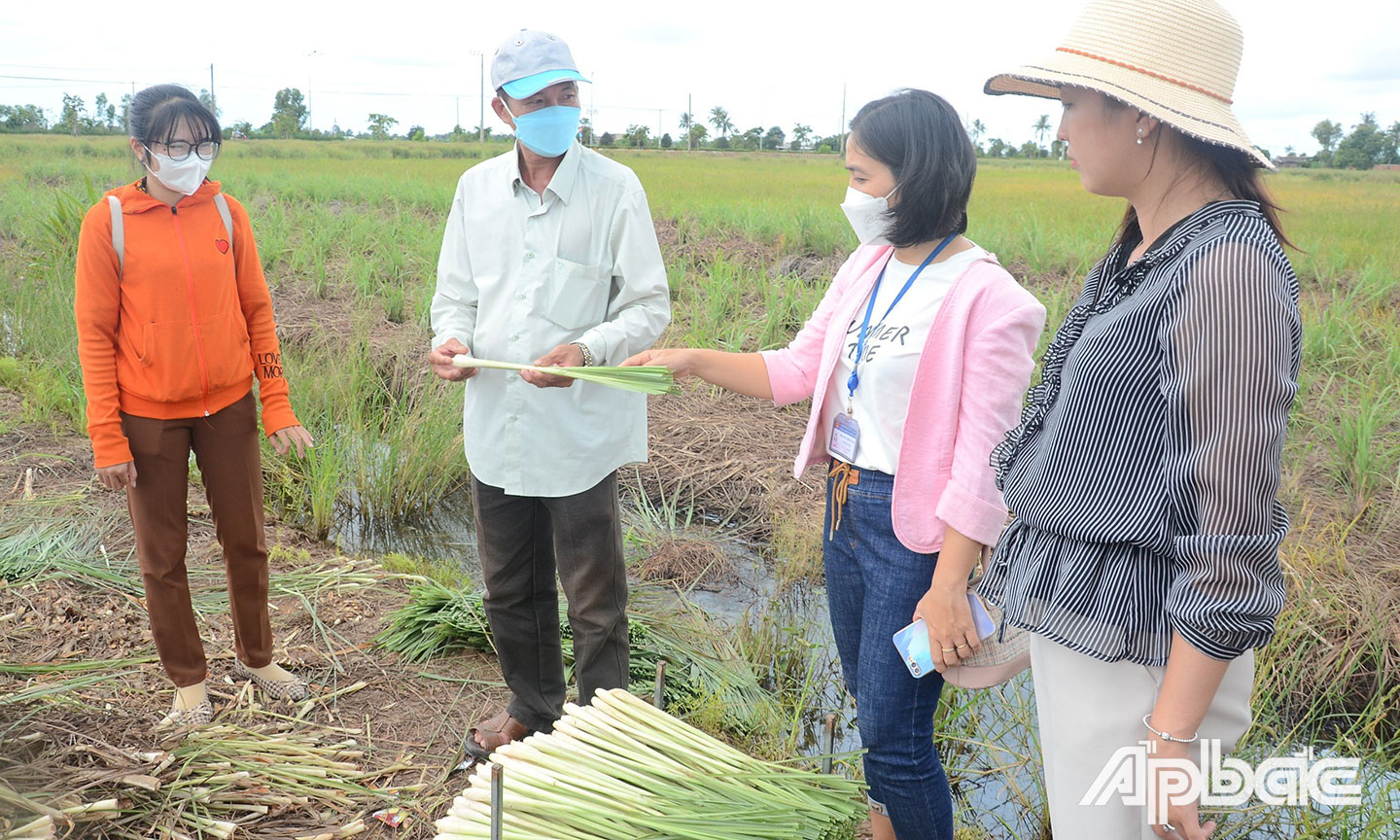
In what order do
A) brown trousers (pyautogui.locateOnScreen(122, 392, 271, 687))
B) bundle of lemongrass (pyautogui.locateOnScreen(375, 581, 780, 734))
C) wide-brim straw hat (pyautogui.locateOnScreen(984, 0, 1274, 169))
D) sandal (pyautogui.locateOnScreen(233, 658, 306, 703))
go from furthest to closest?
bundle of lemongrass (pyautogui.locateOnScreen(375, 581, 780, 734))
sandal (pyautogui.locateOnScreen(233, 658, 306, 703))
brown trousers (pyautogui.locateOnScreen(122, 392, 271, 687))
wide-brim straw hat (pyautogui.locateOnScreen(984, 0, 1274, 169))

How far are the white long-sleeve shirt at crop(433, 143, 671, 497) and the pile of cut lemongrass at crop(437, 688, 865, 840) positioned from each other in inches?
34.8

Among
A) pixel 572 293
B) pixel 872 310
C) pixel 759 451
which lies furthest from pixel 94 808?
pixel 759 451

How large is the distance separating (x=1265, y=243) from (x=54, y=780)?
7.93 ft

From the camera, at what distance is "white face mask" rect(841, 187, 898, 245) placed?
6.33 feet

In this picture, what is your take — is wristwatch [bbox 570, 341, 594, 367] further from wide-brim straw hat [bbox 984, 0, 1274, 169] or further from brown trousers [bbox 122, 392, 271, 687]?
wide-brim straw hat [bbox 984, 0, 1274, 169]

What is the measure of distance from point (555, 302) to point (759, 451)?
10.2 feet

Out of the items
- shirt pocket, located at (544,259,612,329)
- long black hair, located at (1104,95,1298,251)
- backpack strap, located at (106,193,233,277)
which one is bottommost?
shirt pocket, located at (544,259,612,329)

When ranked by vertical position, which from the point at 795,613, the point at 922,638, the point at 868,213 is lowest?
the point at 795,613

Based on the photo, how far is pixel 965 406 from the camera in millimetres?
1821

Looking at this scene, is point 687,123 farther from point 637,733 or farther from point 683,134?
point 637,733

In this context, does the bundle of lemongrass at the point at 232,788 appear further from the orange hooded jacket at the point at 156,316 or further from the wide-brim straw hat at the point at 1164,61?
the wide-brim straw hat at the point at 1164,61

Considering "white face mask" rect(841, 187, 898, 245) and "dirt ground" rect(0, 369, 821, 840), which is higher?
"white face mask" rect(841, 187, 898, 245)

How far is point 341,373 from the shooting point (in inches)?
223

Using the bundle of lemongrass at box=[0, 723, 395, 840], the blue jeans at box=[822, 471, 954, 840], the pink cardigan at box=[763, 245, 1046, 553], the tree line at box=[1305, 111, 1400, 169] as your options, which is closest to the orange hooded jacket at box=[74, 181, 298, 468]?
the bundle of lemongrass at box=[0, 723, 395, 840]
